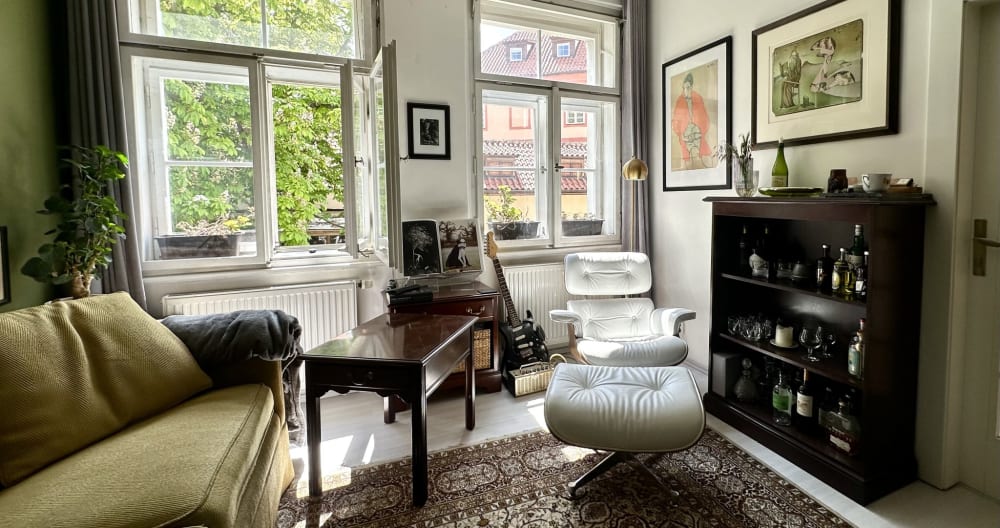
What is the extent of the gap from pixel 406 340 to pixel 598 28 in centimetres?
293

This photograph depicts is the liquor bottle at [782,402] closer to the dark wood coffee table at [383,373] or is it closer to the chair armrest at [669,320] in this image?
the chair armrest at [669,320]

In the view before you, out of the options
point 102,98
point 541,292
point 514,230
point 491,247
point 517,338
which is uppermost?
point 102,98

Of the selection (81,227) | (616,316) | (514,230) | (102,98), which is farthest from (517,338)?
(102,98)

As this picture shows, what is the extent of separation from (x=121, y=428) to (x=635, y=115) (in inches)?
133

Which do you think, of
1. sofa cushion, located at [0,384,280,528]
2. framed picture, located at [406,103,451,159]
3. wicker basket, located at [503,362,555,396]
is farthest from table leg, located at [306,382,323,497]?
framed picture, located at [406,103,451,159]

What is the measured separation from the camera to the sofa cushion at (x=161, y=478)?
109cm

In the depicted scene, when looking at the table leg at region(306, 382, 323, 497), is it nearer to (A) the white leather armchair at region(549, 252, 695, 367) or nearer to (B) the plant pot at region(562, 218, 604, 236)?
(A) the white leather armchair at region(549, 252, 695, 367)

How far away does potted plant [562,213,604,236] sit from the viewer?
12.3 feet

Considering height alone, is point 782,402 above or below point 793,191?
below

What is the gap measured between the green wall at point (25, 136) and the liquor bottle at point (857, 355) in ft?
11.1

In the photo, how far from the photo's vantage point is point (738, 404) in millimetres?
2500

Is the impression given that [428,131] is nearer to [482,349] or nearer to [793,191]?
[482,349]

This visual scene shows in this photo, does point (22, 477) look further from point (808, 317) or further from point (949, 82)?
point (949, 82)

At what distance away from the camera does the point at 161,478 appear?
119 centimetres
